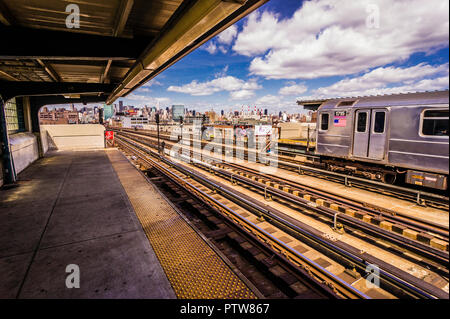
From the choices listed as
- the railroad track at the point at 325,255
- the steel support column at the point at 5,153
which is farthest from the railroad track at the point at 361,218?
the steel support column at the point at 5,153

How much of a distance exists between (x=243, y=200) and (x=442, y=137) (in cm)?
751

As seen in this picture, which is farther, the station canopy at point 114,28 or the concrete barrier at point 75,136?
the concrete barrier at point 75,136

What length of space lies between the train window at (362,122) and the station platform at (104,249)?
8.38 meters

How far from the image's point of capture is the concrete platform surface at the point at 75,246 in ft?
14.0

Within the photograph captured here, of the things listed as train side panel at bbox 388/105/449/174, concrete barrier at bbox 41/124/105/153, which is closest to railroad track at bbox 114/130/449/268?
train side panel at bbox 388/105/449/174

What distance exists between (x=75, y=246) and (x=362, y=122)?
1105 centimetres

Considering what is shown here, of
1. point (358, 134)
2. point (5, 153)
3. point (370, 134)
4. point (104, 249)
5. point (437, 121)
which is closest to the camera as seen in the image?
point (437, 121)

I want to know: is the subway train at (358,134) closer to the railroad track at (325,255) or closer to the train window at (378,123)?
the train window at (378,123)

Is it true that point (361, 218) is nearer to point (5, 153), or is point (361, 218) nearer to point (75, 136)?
point (5, 153)

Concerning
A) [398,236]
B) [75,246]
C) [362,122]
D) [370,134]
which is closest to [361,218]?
[370,134]

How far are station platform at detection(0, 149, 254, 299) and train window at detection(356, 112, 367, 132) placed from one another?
8381mm

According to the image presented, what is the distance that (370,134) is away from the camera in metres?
9.72

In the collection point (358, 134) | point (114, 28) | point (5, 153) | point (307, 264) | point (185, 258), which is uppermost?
point (114, 28)
